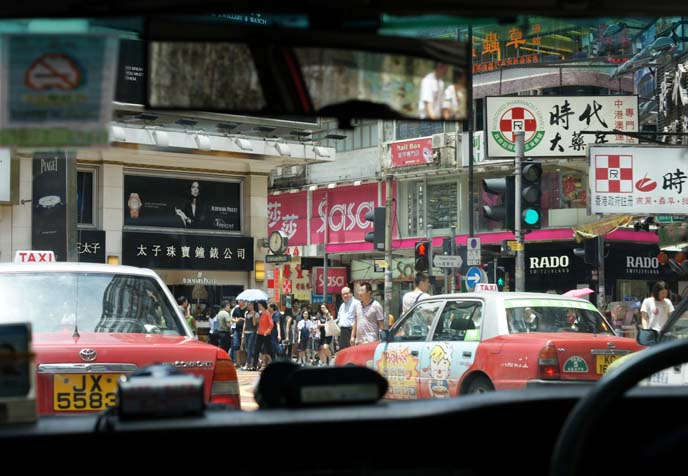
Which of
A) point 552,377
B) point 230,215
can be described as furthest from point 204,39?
point 230,215

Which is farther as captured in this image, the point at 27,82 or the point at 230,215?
the point at 230,215

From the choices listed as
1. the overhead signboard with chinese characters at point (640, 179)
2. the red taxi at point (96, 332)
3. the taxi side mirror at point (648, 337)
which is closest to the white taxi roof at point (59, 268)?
the red taxi at point (96, 332)

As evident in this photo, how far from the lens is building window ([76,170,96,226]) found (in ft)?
88.0

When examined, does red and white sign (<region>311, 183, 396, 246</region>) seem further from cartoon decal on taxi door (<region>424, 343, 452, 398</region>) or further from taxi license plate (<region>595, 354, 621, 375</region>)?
taxi license plate (<region>595, 354, 621, 375</region>)

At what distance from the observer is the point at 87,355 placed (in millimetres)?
Result: 5766

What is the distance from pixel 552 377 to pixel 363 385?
24.1ft

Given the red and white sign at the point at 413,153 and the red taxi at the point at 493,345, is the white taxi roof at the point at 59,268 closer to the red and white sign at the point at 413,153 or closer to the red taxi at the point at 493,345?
the red taxi at the point at 493,345

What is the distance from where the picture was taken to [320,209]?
148 feet

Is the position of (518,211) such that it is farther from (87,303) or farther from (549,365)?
(87,303)

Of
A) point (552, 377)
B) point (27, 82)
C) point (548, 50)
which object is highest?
point (548, 50)

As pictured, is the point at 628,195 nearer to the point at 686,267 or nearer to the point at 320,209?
the point at 686,267

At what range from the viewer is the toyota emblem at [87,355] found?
5754 mm

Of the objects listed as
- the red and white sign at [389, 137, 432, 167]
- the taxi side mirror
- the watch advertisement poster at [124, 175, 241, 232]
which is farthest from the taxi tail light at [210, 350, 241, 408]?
the red and white sign at [389, 137, 432, 167]

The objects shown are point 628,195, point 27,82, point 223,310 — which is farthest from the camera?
point 223,310
